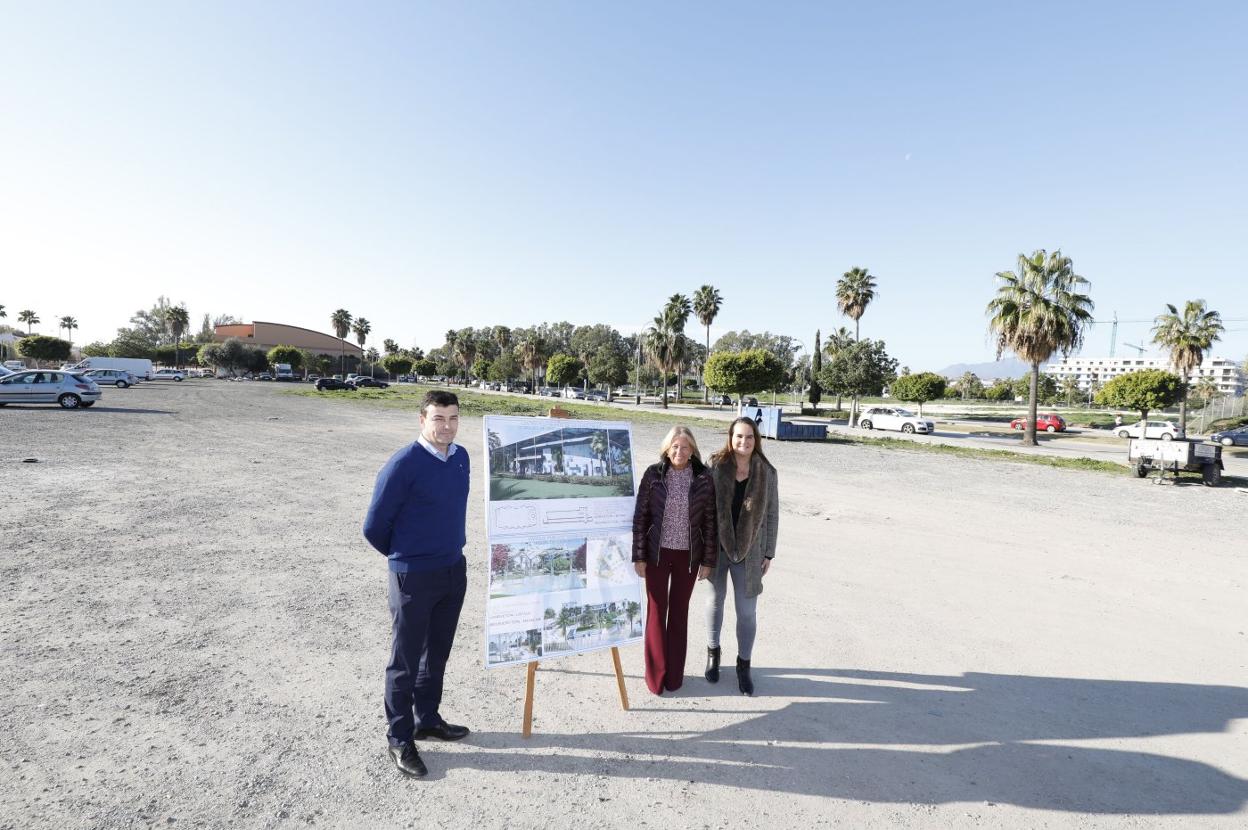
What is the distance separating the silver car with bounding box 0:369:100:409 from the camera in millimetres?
23141

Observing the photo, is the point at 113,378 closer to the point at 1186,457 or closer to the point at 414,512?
the point at 414,512

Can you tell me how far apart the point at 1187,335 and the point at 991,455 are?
23.0m

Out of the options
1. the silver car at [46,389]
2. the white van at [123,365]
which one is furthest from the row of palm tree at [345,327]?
the silver car at [46,389]

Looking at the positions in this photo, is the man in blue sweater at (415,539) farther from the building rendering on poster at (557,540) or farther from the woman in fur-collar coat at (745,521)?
the woman in fur-collar coat at (745,521)

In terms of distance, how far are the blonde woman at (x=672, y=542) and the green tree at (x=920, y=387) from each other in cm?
4263

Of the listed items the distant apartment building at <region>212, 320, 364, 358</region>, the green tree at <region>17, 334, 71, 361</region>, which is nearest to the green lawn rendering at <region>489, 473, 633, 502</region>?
the green tree at <region>17, 334, 71, 361</region>

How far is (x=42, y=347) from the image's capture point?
251 ft

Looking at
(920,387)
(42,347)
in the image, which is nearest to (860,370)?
(920,387)

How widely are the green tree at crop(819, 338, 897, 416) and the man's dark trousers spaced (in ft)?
144

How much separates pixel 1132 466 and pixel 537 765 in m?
21.7

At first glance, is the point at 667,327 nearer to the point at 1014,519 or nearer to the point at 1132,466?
the point at 1132,466

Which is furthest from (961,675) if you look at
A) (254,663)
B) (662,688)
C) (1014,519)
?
(1014,519)

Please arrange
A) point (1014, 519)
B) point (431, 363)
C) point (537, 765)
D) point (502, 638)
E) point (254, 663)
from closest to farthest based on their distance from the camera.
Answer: point (537, 765) → point (502, 638) → point (254, 663) → point (1014, 519) → point (431, 363)

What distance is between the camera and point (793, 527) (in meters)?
9.37
